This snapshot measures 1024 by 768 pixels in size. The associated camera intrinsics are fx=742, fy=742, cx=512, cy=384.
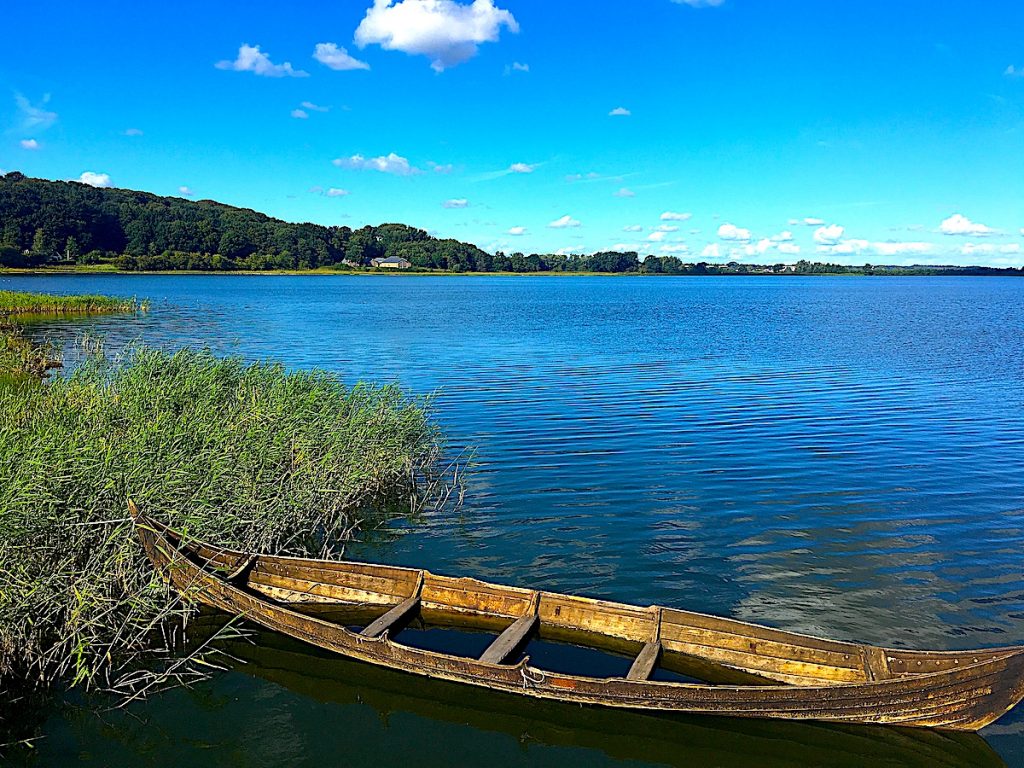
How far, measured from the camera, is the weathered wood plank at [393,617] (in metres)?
11.8

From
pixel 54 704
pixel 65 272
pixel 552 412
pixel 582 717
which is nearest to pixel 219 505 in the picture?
pixel 54 704

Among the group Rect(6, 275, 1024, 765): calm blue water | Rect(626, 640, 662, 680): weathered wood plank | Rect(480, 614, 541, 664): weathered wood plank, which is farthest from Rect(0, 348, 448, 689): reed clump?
Rect(626, 640, 662, 680): weathered wood plank

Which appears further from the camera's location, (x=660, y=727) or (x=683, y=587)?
(x=683, y=587)

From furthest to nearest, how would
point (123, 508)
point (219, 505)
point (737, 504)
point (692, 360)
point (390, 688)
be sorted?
1. point (692, 360)
2. point (737, 504)
3. point (219, 505)
4. point (123, 508)
5. point (390, 688)

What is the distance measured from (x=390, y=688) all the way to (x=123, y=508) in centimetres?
538

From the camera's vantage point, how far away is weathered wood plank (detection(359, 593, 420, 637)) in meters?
11.8

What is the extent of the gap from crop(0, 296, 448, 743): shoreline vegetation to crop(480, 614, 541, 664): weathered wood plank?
455 centimetres

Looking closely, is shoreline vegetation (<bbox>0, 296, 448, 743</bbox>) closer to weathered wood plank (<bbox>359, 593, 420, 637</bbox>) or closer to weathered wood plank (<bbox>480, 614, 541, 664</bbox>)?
weathered wood plank (<bbox>359, 593, 420, 637</bbox>)

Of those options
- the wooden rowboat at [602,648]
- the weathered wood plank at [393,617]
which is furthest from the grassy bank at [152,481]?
the weathered wood plank at [393,617]

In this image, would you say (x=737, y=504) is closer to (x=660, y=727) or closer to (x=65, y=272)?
(x=660, y=727)

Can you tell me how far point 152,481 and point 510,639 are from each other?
686 centimetres

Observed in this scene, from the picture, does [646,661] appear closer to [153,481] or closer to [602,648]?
[602,648]

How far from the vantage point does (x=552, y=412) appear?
95.1 feet

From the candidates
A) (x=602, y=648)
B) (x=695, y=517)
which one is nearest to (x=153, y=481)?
(x=602, y=648)
